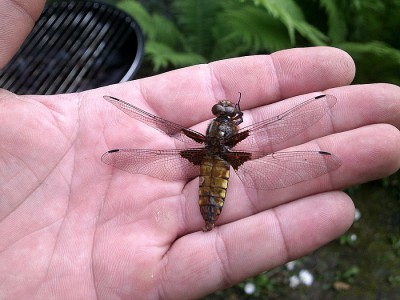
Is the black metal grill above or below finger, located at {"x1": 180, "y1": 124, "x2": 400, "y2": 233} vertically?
below

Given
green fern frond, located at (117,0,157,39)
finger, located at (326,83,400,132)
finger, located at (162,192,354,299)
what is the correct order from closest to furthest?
1. finger, located at (162,192,354,299)
2. finger, located at (326,83,400,132)
3. green fern frond, located at (117,0,157,39)

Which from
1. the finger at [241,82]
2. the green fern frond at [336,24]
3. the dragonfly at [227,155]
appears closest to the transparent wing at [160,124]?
the dragonfly at [227,155]

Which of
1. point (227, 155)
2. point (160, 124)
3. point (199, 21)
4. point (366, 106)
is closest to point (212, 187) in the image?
point (227, 155)

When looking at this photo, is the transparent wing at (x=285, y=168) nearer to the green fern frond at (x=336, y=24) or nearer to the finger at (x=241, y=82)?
the finger at (x=241, y=82)

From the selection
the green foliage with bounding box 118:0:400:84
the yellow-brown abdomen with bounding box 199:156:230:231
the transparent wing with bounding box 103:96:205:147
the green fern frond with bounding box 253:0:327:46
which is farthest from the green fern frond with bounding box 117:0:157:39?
the yellow-brown abdomen with bounding box 199:156:230:231

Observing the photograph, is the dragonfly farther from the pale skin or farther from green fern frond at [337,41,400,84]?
green fern frond at [337,41,400,84]

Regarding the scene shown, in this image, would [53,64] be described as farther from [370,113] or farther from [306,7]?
[370,113]
